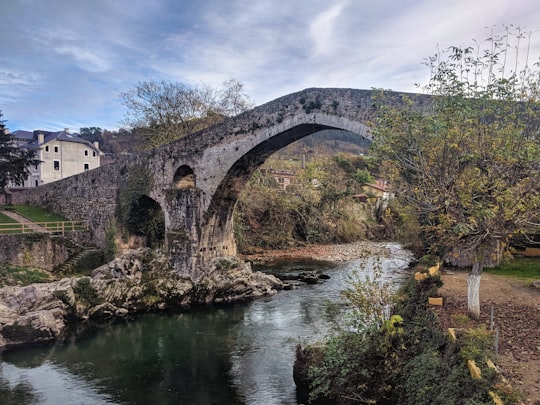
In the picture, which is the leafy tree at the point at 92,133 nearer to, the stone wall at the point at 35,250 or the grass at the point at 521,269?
the stone wall at the point at 35,250

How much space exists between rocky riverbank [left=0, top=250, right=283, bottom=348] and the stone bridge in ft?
3.62

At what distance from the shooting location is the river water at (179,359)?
8.98m

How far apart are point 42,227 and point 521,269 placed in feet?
62.9

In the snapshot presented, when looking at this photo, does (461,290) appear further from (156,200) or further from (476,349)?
(156,200)

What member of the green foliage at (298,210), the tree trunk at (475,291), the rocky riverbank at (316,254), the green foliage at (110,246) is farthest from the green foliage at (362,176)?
the tree trunk at (475,291)

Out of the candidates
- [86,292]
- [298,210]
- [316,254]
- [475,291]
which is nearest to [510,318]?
[475,291]

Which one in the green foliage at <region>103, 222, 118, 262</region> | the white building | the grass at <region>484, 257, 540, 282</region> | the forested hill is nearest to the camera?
the grass at <region>484, 257, 540, 282</region>

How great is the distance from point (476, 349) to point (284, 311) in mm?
8767

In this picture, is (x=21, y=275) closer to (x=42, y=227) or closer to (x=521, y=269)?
(x=42, y=227)

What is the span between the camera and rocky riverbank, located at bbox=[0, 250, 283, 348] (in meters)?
12.4

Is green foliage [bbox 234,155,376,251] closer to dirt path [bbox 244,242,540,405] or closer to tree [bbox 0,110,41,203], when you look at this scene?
tree [bbox 0,110,41,203]

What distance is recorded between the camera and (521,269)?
14281mm

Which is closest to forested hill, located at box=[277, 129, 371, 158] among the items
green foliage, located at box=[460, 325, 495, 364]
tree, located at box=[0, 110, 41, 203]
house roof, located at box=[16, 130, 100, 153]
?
house roof, located at box=[16, 130, 100, 153]

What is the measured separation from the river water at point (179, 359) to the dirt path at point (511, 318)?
1952mm
